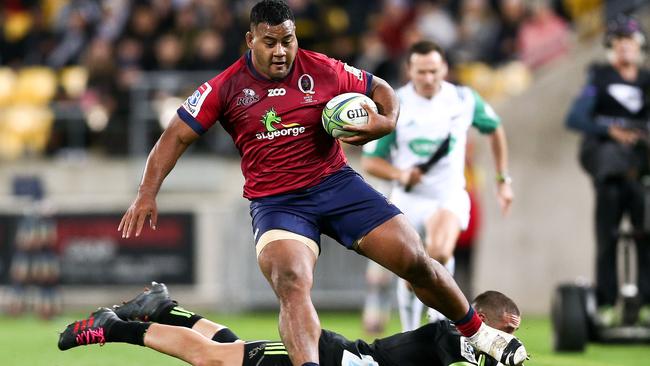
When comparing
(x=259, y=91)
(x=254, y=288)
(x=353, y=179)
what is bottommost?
(x=254, y=288)

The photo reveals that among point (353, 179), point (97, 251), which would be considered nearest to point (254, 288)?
point (97, 251)

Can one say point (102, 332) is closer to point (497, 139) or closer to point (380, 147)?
point (380, 147)

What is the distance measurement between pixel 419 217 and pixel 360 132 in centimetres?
321

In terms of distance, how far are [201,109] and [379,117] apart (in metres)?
1.05

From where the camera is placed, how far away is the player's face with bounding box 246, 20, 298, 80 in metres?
7.71

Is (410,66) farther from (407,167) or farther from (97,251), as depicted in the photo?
(97,251)

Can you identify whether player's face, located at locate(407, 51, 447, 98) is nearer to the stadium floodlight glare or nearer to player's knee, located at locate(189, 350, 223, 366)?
player's knee, located at locate(189, 350, 223, 366)

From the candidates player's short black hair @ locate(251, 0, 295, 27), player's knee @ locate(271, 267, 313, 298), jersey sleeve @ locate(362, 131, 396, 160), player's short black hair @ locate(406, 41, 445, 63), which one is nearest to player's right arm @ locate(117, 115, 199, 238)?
player's short black hair @ locate(251, 0, 295, 27)

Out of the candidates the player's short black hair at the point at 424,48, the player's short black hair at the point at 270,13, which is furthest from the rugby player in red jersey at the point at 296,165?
the player's short black hair at the point at 424,48

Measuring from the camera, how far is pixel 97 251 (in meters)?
17.2

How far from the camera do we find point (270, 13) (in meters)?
7.71

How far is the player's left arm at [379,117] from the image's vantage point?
7.58 m

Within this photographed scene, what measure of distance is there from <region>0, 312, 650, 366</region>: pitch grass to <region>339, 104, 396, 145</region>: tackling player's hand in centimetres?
335

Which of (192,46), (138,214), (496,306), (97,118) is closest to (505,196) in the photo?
(496,306)
